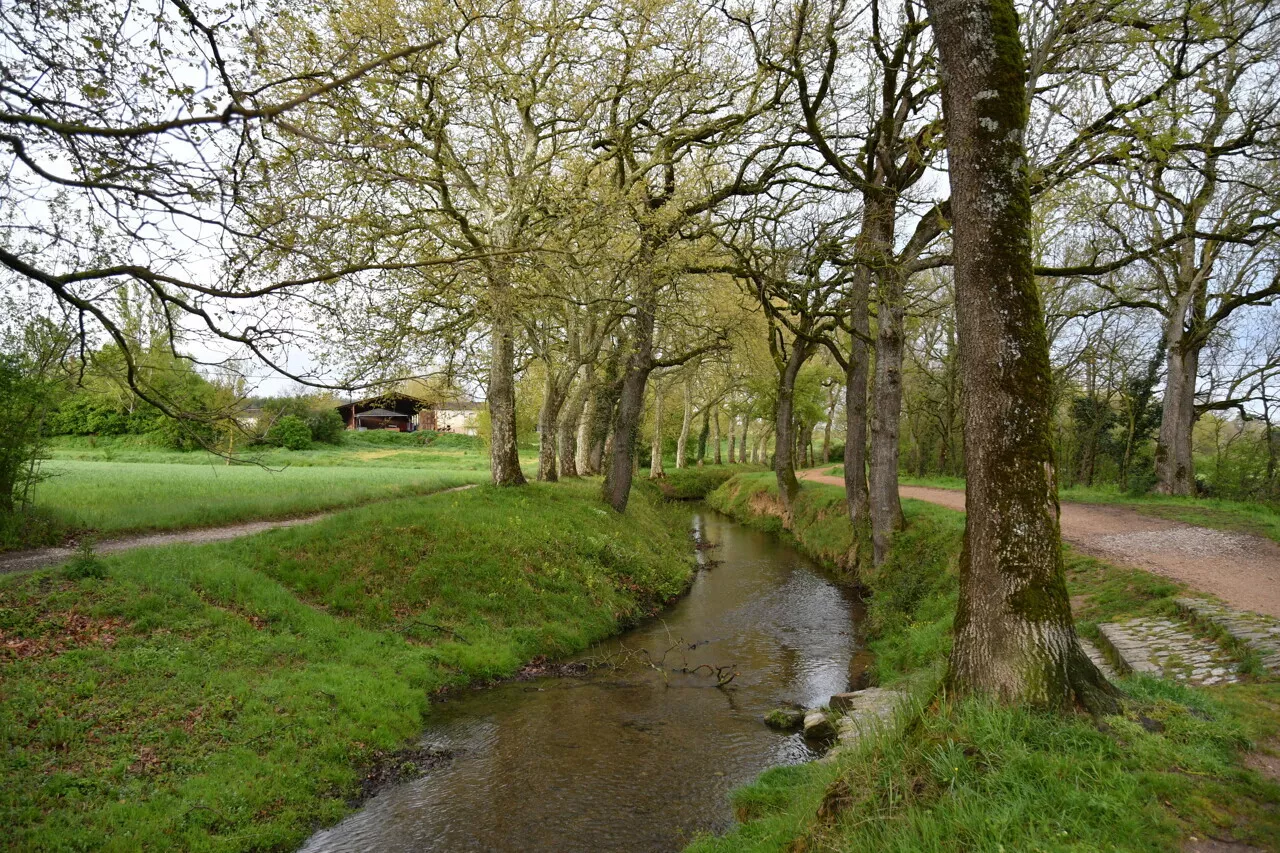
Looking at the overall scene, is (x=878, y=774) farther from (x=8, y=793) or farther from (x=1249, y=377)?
(x=1249, y=377)

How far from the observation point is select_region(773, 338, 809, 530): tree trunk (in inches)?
993

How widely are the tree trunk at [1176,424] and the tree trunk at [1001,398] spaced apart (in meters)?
18.7

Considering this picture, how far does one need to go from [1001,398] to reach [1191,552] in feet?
30.7

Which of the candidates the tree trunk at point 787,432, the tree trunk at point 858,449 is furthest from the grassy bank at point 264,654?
the tree trunk at point 787,432

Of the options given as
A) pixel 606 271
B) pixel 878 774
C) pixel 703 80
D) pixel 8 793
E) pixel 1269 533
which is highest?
pixel 703 80

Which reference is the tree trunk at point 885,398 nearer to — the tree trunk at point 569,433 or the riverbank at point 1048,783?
the riverbank at point 1048,783

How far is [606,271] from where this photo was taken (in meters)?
21.3

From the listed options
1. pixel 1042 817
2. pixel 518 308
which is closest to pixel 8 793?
pixel 1042 817

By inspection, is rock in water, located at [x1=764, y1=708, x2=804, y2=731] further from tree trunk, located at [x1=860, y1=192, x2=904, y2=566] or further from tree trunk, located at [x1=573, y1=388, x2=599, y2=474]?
tree trunk, located at [x1=573, y1=388, x2=599, y2=474]

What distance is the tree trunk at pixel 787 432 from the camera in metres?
25.2

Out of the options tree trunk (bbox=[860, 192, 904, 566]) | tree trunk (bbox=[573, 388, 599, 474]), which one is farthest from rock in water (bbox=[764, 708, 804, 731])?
tree trunk (bbox=[573, 388, 599, 474])

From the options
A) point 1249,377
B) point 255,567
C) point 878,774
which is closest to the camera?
point 878,774

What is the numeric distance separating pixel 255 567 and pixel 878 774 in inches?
439

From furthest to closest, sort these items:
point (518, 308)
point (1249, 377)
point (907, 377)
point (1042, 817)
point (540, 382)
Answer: point (907, 377) → point (540, 382) → point (1249, 377) → point (518, 308) → point (1042, 817)
